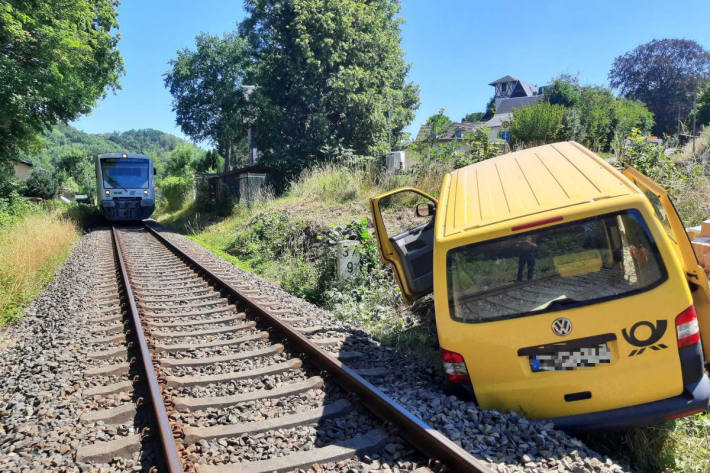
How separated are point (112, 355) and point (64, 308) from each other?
289cm

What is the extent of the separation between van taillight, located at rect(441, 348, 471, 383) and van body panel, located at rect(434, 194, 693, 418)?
0.05 metres

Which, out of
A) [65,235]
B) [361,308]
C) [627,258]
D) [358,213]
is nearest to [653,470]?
[627,258]

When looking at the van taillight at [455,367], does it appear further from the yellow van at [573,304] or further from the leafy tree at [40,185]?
the leafy tree at [40,185]

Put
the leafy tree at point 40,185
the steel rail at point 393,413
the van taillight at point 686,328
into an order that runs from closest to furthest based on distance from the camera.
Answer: the steel rail at point 393,413 < the van taillight at point 686,328 < the leafy tree at point 40,185

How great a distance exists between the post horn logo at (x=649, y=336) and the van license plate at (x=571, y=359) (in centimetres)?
15

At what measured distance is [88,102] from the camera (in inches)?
842

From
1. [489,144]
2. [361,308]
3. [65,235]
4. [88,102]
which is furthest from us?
[88,102]

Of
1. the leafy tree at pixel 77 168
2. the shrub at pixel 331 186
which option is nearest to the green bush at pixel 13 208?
the shrub at pixel 331 186

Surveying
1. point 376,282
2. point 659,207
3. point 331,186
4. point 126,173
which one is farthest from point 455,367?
point 126,173

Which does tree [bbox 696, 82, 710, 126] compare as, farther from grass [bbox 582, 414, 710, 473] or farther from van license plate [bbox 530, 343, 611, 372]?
van license plate [bbox 530, 343, 611, 372]

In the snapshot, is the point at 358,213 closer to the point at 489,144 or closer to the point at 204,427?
the point at 489,144

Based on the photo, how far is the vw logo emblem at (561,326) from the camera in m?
3.17

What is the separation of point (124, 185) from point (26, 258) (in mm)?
11055

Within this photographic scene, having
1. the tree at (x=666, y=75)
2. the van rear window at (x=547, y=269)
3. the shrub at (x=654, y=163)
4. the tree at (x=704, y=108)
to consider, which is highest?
the tree at (x=666, y=75)
